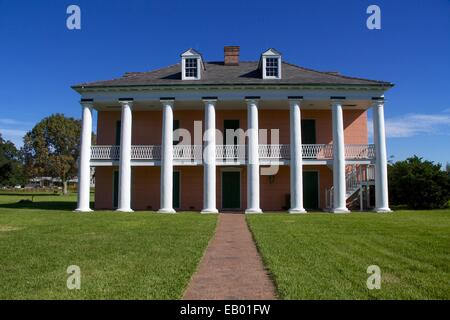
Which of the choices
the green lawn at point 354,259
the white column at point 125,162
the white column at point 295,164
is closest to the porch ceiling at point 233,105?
the white column at point 125,162

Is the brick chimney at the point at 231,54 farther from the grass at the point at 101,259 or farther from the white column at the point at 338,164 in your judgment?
the grass at the point at 101,259

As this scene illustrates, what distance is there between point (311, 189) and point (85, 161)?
13.3 m

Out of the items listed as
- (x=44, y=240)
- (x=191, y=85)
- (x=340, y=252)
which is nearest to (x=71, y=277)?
(x=44, y=240)

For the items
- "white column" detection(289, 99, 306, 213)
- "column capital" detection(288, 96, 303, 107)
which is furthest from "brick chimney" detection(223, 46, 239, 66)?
"white column" detection(289, 99, 306, 213)

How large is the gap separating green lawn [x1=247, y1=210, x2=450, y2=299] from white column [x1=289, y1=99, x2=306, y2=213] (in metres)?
6.58

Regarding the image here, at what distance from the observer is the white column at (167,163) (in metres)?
20.5

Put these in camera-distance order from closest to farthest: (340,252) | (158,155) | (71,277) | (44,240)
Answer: (71,277), (340,252), (44,240), (158,155)

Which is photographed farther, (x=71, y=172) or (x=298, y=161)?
(x=71, y=172)

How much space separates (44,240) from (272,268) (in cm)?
664

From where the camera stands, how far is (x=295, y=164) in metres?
20.5

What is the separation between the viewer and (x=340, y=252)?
8.62 meters

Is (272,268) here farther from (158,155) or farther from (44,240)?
(158,155)

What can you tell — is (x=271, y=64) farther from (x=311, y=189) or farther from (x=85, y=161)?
(x=85, y=161)
